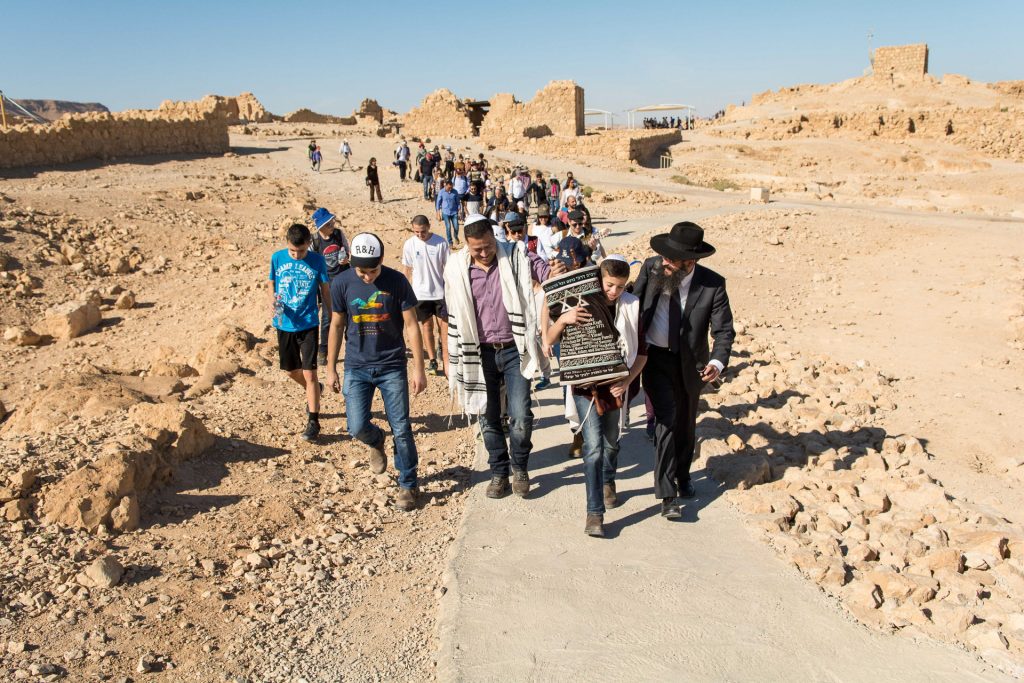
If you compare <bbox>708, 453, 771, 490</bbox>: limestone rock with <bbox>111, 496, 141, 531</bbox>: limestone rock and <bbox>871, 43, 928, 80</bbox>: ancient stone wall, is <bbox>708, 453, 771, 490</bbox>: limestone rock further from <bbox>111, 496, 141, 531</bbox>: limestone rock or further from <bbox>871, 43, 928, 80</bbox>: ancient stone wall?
<bbox>871, 43, 928, 80</bbox>: ancient stone wall

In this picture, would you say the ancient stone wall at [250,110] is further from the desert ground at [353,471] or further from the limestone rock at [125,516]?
the limestone rock at [125,516]

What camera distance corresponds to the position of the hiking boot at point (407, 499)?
4965 millimetres

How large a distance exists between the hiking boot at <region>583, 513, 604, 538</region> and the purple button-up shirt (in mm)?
1214

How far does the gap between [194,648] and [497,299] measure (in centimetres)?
251

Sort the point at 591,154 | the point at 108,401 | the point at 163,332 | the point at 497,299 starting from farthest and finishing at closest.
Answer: the point at 591,154 → the point at 163,332 → the point at 108,401 → the point at 497,299

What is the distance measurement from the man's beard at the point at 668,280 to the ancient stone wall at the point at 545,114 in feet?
100

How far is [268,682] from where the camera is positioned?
10.6 ft

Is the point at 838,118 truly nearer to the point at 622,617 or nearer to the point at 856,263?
the point at 856,263

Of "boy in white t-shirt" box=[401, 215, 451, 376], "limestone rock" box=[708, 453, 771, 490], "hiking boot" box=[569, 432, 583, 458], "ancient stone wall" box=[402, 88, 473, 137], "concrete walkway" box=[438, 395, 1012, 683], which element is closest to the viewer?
"concrete walkway" box=[438, 395, 1012, 683]

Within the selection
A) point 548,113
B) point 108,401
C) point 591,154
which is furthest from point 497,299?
point 548,113

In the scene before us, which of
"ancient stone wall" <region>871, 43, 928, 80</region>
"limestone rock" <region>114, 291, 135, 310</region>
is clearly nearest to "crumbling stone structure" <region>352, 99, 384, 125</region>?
"ancient stone wall" <region>871, 43, 928, 80</region>

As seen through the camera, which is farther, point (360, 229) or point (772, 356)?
point (360, 229)

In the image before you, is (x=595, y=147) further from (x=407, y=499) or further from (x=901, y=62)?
(x=407, y=499)

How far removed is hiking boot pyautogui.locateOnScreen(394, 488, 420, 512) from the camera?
496cm
